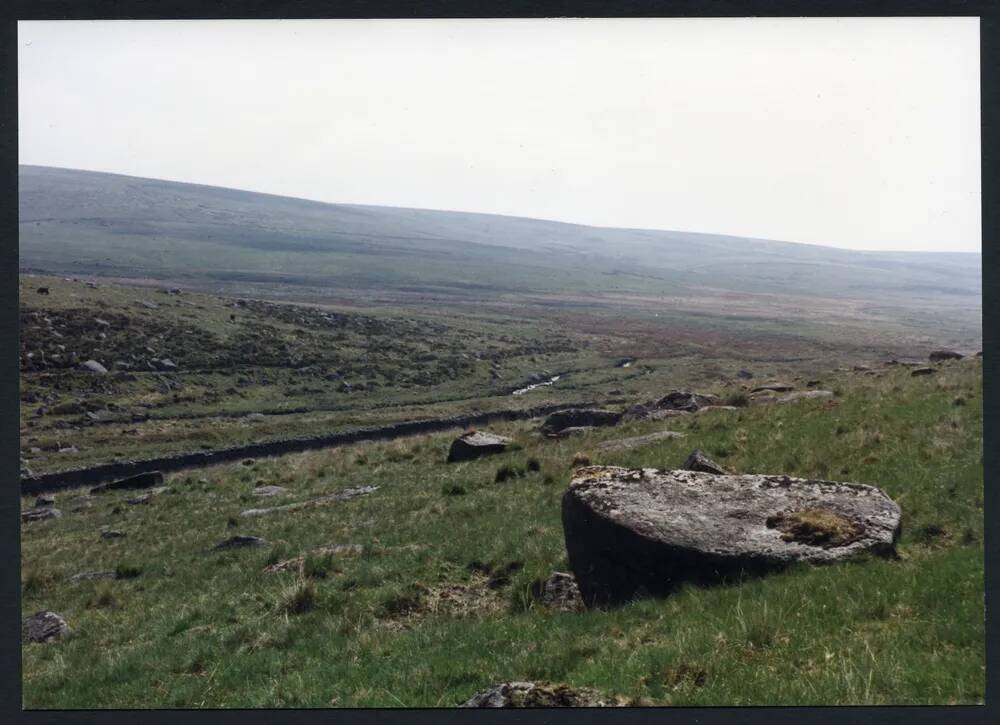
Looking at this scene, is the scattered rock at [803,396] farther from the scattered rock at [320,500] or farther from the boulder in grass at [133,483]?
the boulder in grass at [133,483]

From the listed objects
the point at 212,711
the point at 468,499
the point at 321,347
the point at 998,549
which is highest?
the point at 998,549

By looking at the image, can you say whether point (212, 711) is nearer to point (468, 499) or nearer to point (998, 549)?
point (998, 549)

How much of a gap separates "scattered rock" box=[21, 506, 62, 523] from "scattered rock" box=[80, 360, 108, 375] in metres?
43.8

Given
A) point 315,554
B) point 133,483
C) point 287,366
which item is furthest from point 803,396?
point 287,366

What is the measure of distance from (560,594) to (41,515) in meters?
26.5

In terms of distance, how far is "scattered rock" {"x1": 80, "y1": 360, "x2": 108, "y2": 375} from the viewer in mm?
73375

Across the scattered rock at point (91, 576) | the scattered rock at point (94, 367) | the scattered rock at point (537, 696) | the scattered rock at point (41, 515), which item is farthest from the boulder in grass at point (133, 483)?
the scattered rock at point (94, 367)

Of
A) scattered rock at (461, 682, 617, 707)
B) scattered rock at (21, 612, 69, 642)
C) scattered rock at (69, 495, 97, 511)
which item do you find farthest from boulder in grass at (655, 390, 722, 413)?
scattered rock at (69, 495, 97, 511)

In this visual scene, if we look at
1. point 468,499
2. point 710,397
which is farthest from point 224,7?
point 710,397

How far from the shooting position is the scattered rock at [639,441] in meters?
21.0

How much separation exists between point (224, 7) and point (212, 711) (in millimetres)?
6434

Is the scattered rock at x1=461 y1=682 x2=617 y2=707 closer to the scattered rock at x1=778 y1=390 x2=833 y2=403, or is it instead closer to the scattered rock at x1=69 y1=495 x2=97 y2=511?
the scattered rock at x1=778 y1=390 x2=833 y2=403

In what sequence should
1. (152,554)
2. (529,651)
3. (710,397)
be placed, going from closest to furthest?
(529,651) → (152,554) → (710,397)

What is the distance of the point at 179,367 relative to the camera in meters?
79.9
